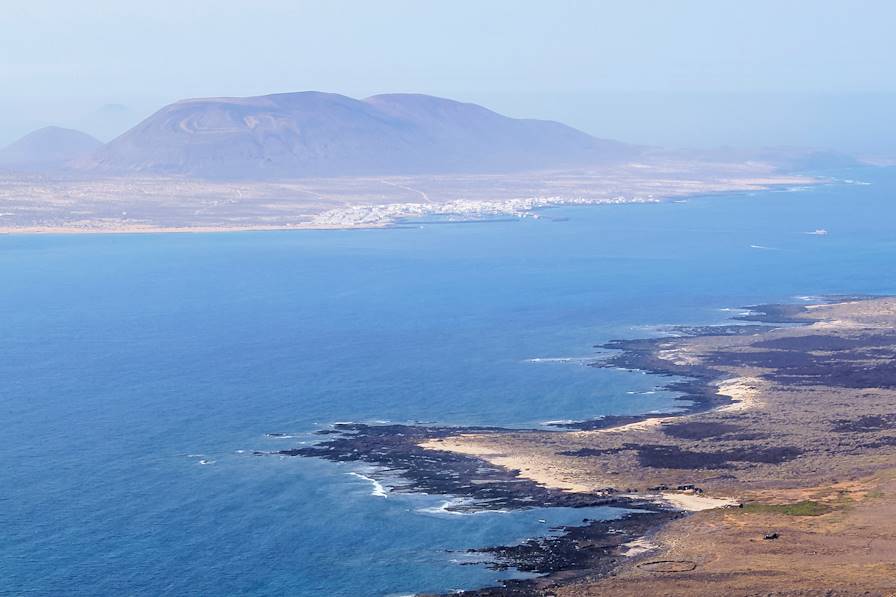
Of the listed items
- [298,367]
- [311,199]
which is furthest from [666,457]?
[311,199]

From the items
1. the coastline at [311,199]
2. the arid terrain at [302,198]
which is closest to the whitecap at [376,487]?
the coastline at [311,199]

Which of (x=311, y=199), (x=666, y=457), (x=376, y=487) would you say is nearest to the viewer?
(x=376, y=487)

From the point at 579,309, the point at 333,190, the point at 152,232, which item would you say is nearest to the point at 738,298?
the point at 579,309

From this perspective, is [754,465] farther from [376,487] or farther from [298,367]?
[298,367]

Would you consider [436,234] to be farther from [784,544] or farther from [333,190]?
[784,544]

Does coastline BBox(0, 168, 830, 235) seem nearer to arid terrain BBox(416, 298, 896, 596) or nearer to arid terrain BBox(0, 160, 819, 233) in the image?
arid terrain BBox(0, 160, 819, 233)

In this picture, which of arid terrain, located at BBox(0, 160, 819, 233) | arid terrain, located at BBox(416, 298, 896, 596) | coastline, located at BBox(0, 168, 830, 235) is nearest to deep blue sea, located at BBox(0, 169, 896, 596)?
arid terrain, located at BBox(416, 298, 896, 596)
